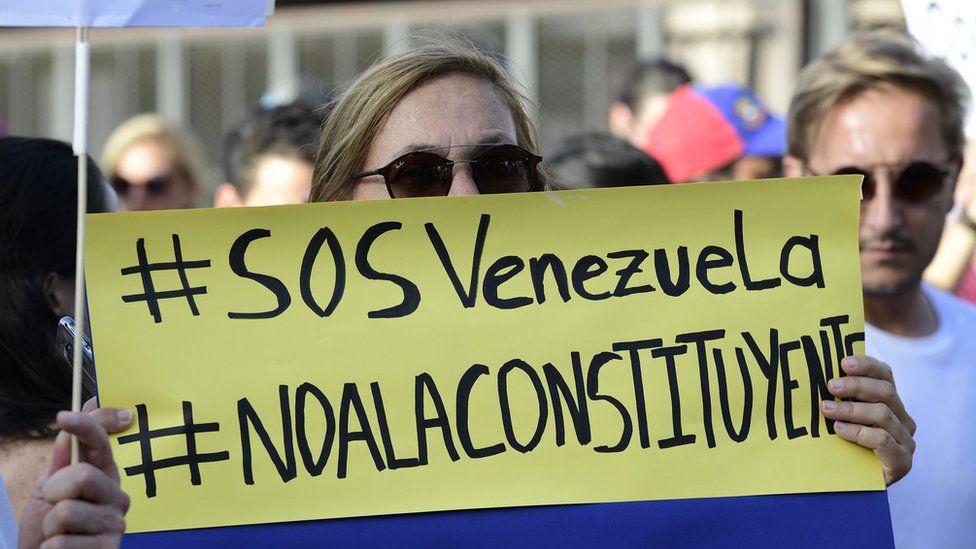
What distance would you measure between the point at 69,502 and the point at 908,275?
2067mm

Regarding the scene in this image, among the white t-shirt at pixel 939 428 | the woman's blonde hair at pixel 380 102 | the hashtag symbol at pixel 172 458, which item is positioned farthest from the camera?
the white t-shirt at pixel 939 428

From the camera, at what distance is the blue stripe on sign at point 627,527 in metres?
1.89

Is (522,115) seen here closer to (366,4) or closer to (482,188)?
(482,188)

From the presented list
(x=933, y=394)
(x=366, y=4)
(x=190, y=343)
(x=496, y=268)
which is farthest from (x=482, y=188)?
(x=366, y=4)

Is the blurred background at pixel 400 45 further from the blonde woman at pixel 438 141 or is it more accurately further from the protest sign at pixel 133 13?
the protest sign at pixel 133 13

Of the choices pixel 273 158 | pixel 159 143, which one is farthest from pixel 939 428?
pixel 159 143

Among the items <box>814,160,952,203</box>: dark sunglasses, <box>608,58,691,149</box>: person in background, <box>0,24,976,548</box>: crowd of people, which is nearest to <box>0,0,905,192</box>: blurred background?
<box>608,58,691,149</box>: person in background

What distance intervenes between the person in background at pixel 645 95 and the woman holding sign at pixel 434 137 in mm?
3493

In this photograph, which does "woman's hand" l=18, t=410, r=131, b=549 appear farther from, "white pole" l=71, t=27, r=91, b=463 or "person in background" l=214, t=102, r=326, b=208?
"person in background" l=214, t=102, r=326, b=208

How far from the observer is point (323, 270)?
198 centimetres

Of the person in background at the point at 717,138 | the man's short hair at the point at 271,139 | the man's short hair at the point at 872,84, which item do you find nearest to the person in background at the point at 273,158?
the man's short hair at the point at 271,139

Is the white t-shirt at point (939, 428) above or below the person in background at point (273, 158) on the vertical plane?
below

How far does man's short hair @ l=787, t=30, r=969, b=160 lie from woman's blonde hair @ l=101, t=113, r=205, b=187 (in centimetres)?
293

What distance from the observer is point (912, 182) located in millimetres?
2975
